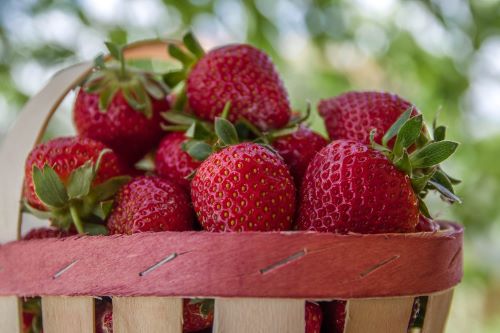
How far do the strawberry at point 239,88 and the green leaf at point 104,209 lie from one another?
0.17 m

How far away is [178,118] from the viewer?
715 millimetres

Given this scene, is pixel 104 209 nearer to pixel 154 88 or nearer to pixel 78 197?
pixel 78 197

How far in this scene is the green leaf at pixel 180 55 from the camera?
0.77 metres

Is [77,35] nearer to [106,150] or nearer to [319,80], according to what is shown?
[319,80]

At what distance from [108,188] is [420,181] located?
33cm

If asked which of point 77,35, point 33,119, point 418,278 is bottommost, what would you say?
point 418,278

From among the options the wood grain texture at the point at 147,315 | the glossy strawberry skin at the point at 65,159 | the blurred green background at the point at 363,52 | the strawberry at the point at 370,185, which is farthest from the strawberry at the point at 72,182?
the blurred green background at the point at 363,52

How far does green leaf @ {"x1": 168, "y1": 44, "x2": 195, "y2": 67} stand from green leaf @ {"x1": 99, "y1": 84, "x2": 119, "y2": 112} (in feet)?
0.29

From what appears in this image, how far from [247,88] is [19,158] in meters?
0.28

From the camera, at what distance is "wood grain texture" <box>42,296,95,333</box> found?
21.5 inches

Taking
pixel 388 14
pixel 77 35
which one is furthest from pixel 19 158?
pixel 388 14

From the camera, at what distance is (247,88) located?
27.2 inches

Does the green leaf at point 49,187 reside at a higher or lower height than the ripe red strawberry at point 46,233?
higher

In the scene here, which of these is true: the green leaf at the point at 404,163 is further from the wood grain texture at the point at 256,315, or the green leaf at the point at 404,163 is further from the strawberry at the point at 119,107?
the strawberry at the point at 119,107
